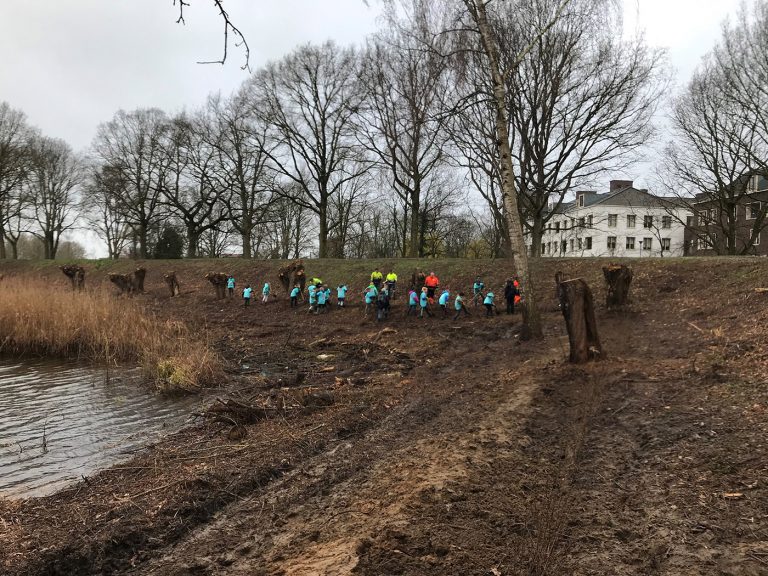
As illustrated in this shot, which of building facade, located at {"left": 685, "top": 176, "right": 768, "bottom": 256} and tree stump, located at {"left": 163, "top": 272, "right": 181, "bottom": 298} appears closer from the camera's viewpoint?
building facade, located at {"left": 685, "top": 176, "right": 768, "bottom": 256}

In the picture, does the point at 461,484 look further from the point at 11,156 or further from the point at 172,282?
the point at 11,156

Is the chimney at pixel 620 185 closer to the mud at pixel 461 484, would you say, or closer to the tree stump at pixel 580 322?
the mud at pixel 461 484

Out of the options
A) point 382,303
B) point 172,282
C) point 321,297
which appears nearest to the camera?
point 382,303

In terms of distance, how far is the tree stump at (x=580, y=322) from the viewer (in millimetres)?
7566

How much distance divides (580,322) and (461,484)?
4620 mm

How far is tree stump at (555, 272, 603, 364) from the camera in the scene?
24.8ft

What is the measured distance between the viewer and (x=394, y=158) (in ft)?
95.2

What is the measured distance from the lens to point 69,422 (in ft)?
23.1

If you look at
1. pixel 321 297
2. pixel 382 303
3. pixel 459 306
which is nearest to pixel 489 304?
pixel 459 306

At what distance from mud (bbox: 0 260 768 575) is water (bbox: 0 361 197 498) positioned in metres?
0.58

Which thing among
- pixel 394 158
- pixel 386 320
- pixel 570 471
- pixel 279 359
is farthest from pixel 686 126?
pixel 570 471

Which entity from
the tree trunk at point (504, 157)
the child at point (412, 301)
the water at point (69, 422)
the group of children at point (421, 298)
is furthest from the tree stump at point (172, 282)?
the tree trunk at point (504, 157)

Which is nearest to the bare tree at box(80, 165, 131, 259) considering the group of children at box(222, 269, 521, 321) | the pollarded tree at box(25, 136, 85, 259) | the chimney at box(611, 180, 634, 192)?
the pollarded tree at box(25, 136, 85, 259)

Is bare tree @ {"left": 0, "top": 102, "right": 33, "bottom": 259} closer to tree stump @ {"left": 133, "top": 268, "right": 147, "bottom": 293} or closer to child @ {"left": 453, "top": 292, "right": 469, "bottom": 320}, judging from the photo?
tree stump @ {"left": 133, "top": 268, "right": 147, "bottom": 293}
